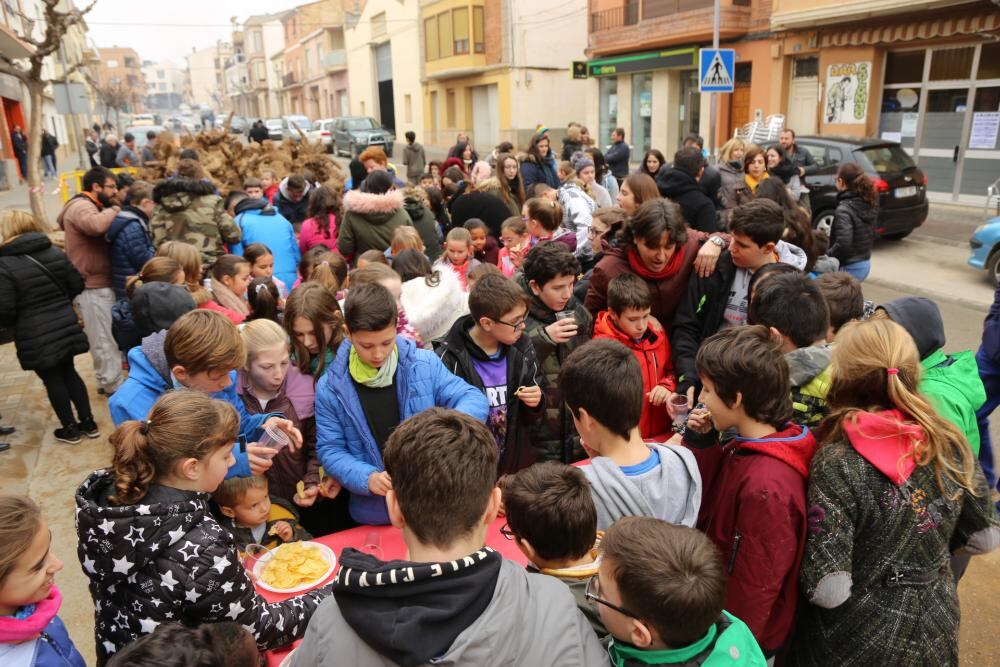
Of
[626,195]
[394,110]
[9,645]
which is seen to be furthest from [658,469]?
[394,110]

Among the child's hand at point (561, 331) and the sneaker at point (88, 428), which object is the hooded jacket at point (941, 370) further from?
the sneaker at point (88, 428)

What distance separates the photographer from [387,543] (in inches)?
102

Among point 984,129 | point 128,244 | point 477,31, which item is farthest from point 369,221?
point 477,31

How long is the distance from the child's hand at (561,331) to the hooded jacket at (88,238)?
15.3 ft

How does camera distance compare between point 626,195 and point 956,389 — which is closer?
point 956,389

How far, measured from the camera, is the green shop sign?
70.8ft

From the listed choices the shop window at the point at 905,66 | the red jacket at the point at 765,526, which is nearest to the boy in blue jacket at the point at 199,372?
the red jacket at the point at 765,526

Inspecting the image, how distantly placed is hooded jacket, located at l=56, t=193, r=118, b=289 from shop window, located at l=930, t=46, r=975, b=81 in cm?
1642

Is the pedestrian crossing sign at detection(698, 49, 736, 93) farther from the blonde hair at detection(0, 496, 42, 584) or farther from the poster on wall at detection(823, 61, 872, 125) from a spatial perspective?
the blonde hair at detection(0, 496, 42, 584)

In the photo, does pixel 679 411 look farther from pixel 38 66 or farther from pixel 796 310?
pixel 38 66

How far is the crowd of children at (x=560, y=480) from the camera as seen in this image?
147 centimetres

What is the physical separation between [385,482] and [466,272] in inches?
117

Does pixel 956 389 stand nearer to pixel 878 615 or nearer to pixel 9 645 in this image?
pixel 878 615

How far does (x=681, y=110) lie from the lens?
2288 centimetres
